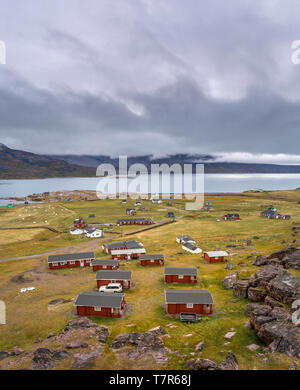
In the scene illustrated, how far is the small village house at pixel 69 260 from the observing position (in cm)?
5523

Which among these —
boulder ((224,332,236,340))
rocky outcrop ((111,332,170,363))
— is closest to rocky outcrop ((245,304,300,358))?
boulder ((224,332,236,340))

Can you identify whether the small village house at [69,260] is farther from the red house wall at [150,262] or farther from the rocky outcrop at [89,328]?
the rocky outcrop at [89,328]

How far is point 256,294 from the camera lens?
33719 mm

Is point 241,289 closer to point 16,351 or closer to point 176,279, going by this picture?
point 176,279

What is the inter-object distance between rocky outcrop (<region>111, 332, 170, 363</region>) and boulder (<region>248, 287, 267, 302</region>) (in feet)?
55.6

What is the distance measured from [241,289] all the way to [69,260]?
130 feet

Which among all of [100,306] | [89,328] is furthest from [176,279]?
[89,328]

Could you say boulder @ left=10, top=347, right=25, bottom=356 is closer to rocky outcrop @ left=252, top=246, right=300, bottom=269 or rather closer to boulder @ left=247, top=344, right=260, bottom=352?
boulder @ left=247, top=344, right=260, bottom=352

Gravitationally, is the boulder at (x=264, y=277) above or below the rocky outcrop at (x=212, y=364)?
above

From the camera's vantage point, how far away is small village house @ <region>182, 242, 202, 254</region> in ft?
216

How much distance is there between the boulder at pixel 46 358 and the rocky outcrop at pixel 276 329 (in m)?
20.1

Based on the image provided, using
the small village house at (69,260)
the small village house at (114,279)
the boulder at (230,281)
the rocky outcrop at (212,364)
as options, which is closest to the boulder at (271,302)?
the boulder at (230,281)

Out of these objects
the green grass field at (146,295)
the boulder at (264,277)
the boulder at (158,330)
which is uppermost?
the boulder at (264,277)
